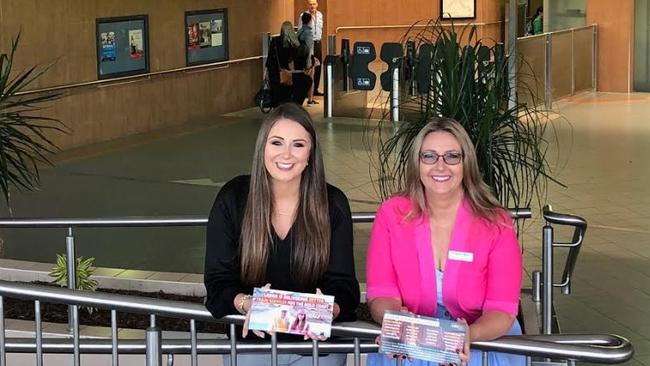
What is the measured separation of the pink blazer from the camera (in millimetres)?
4062

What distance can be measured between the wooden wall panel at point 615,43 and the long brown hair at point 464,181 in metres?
16.7

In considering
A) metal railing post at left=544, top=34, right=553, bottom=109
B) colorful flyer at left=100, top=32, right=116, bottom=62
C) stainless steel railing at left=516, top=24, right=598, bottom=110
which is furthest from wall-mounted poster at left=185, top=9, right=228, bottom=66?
metal railing post at left=544, top=34, right=553, bottom=109

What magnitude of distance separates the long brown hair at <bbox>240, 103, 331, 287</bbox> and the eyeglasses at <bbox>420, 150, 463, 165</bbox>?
0.37 m

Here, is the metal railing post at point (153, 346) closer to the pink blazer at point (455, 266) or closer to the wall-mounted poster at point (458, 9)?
the pink blazer at point (455, 266)

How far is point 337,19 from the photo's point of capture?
679 inches

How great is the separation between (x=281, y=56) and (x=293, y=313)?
1434cm

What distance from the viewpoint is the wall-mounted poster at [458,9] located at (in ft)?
51.8

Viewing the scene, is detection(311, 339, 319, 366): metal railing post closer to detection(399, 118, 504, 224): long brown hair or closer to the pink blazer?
the pink blazer

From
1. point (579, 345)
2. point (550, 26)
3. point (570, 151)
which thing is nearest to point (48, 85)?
point (570, 151)

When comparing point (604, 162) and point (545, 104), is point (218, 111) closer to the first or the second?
point (545, 104)

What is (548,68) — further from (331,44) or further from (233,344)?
(233,344)

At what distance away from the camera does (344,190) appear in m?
12.4

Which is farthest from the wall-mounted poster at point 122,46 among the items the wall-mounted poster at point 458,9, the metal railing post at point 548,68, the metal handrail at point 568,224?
the metal handrail at point 568,224

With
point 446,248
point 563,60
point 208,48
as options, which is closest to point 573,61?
point 563,60
